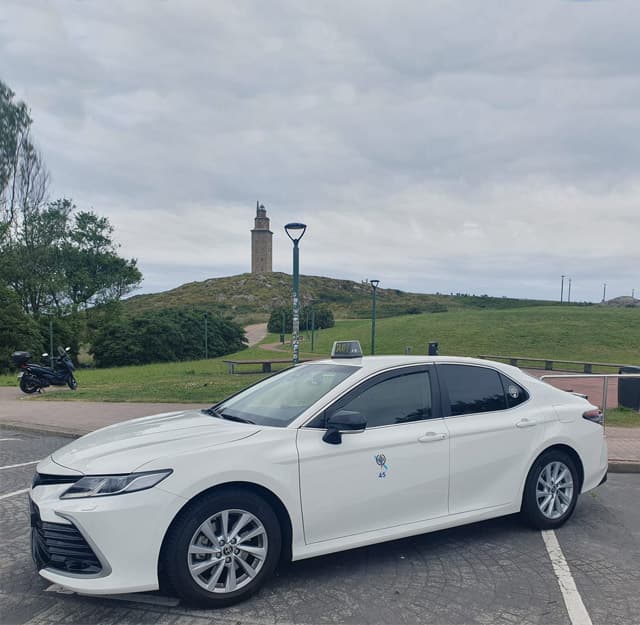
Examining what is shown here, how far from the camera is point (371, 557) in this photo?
4.16 meters

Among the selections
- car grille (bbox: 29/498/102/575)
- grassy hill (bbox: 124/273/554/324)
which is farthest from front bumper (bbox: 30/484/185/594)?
grassy hill (bbox: 124/273/554/324)

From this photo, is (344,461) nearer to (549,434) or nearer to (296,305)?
(549,434)

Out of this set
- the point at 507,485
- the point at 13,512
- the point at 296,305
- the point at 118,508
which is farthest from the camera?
the point at 296,305

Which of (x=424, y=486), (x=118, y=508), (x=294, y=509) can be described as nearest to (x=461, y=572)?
(x=424, y=486)

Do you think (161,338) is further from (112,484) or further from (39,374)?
(112,484)

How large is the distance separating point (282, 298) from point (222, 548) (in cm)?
12951

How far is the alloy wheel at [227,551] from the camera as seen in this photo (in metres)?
3.31

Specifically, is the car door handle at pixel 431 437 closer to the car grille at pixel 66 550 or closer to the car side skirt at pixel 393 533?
the car side skirt at pixel 393 533

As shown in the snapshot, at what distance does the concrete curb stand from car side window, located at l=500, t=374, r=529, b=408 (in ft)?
9.95

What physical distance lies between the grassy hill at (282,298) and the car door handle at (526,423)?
9614cm

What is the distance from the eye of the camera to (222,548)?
3350 mm

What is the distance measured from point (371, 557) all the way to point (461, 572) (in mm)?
665

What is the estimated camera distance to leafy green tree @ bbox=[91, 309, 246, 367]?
4553cm

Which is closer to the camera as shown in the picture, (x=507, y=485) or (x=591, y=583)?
(x=591, y=583)
